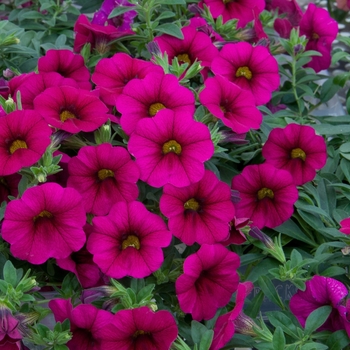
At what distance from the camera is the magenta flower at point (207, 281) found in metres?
0.88

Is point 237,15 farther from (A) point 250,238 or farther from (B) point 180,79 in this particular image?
(A) point 250,238

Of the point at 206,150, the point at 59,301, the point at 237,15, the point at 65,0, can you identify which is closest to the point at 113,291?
the point at 59,301

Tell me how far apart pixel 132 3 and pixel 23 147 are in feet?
1.48

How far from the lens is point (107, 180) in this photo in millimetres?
930

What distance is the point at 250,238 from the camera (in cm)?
100

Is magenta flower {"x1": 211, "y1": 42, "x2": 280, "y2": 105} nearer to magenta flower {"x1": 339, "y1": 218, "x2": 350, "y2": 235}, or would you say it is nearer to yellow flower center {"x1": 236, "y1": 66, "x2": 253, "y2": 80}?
yellow flower center {"x1": 236, "y1": 66, "x2": 253, "y2": 80}

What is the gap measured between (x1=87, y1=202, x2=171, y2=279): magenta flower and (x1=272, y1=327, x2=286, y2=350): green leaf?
0.17 meters

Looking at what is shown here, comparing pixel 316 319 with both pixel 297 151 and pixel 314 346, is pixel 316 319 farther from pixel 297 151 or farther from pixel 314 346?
pixel 297 151

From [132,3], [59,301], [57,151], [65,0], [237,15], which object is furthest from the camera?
[65,0]

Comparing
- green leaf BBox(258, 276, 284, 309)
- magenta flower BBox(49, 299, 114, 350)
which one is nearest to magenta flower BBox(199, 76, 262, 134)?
green leaf BBox(258, 276, 284, 309)

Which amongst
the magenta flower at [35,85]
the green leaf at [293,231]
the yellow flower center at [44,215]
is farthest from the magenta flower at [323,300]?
the magenta flower at [35,85]

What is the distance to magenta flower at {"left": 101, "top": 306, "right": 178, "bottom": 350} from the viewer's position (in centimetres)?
82

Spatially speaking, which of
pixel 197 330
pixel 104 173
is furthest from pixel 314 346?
pixel 104 173

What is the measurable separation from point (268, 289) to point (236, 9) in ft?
2.17
